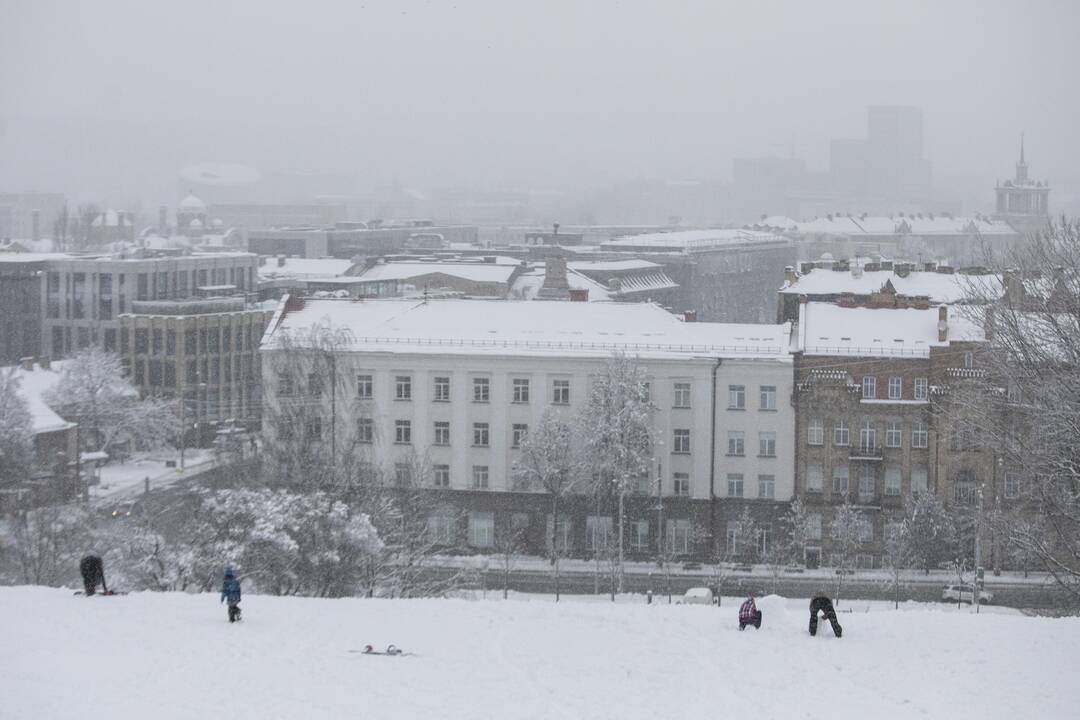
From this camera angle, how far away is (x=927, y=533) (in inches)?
1085

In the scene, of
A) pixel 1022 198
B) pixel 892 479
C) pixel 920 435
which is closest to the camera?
pixel 920 435

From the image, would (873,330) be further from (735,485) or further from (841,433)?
(735,485)

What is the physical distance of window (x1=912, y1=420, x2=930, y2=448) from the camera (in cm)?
2877

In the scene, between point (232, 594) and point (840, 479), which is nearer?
point (232, 594)

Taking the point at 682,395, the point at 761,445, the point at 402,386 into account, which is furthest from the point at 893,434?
the point at 402,386

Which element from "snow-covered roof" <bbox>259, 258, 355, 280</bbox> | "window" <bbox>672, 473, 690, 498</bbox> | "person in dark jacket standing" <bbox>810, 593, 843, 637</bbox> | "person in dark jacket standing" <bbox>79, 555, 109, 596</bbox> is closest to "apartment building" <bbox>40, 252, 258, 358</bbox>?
"snow-covered roof" <bbox>259, 258, 355, 280</bbox>

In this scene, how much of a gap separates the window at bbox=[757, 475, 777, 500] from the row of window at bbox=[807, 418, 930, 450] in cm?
93

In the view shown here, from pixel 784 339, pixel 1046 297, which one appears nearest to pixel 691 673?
pixel 1046 297

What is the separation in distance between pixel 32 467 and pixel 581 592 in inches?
444

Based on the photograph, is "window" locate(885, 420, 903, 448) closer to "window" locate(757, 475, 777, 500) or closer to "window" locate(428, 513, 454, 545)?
"window" locate(757, 475, 777, 500)

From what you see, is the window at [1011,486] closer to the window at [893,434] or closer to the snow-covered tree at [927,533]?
the snow-covered tree at [927,533]

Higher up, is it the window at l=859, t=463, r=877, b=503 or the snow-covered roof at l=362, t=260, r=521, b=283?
the snow-covered roof at l=362, t=260, r=521, b=283

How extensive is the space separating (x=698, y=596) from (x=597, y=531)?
13.5ft

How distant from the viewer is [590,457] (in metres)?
28.6
